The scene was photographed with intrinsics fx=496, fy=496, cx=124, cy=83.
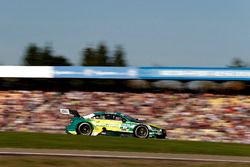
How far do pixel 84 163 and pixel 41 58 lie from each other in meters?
57.2

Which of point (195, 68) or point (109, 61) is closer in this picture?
point (195, 68)

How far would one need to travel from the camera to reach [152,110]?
3278 centimetres

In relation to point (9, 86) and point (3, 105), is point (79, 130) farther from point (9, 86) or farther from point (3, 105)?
point (9, 86)

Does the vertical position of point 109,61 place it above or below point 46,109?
above

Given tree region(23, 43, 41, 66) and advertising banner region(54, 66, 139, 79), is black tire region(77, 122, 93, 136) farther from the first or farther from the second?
tree region(23, 43, 41, 66)

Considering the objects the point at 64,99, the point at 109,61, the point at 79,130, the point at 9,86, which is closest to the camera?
the point at 79,130

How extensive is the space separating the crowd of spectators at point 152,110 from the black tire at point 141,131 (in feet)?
21.3

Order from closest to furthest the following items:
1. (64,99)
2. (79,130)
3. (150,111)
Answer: (79,130), (150,111), (64,99)

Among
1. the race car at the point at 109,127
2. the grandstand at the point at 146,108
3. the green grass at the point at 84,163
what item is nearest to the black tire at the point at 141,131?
the race car at the point at 109,127

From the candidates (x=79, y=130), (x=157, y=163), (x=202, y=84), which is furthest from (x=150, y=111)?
(x=157, y=163)

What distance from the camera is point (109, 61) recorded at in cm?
6794

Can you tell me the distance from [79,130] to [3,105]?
41.0 ft

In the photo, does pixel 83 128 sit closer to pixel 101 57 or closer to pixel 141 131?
pixel 141 131

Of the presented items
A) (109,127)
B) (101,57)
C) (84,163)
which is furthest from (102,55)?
(84,163)
